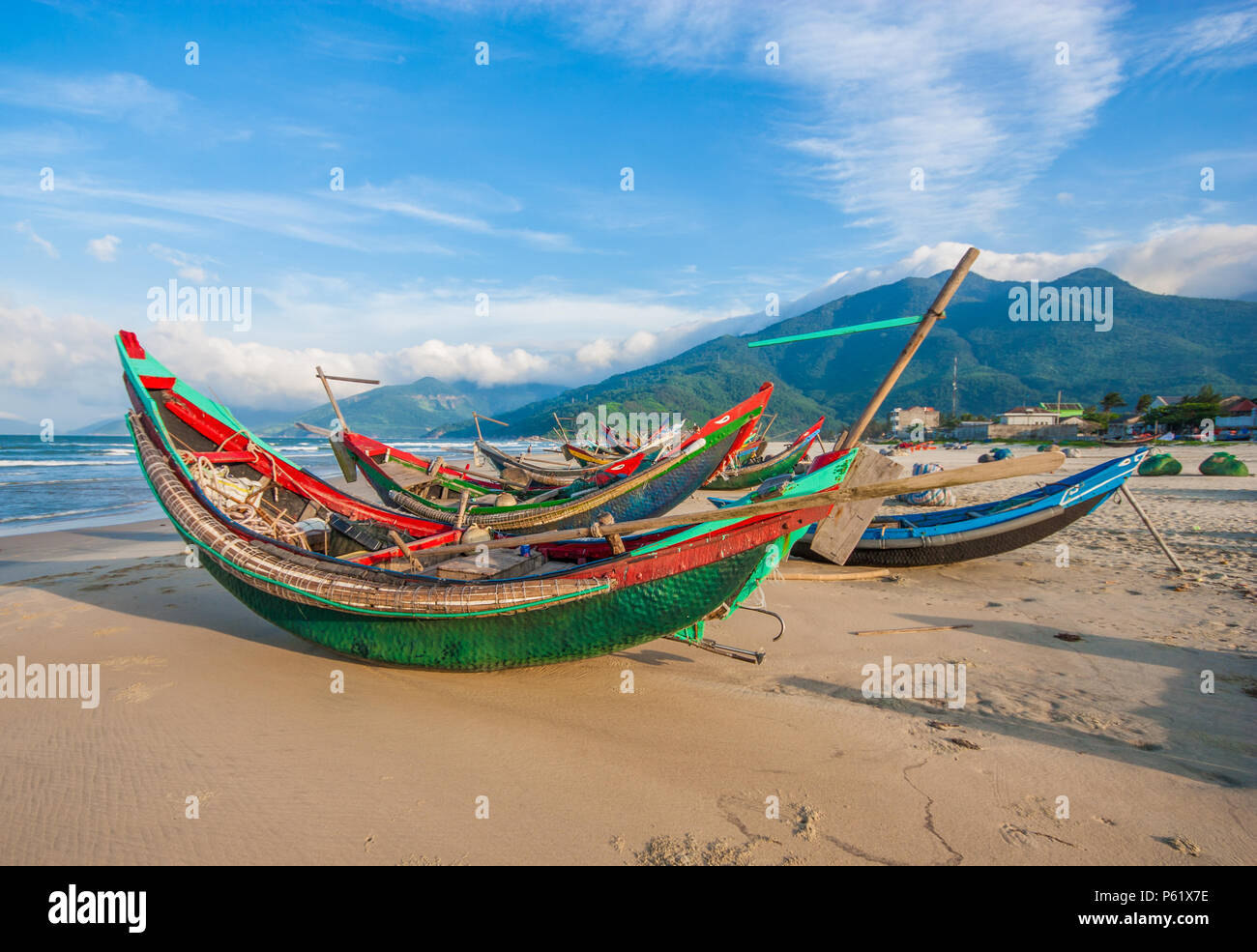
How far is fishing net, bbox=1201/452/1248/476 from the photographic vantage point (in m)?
18.8

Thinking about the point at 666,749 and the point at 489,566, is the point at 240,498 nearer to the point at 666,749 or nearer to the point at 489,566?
the point at 489,566

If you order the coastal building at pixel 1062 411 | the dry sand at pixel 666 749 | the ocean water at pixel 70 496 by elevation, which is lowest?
the dry sand at pixel 666 749

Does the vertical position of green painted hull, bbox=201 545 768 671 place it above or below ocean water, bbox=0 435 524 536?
below

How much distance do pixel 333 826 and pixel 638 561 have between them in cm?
253

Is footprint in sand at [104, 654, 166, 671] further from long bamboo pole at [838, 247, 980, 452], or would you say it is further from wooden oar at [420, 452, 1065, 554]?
long bamboo pole at [838, 247, 980, 452]

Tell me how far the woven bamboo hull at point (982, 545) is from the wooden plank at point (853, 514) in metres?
5.00

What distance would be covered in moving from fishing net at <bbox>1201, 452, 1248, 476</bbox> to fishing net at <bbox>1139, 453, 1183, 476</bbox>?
74 cm

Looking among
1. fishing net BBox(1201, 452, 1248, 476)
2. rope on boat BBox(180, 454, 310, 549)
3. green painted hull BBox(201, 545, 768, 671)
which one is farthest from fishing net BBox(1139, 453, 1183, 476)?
rope on boat BBox(180, 454, 310, 549)

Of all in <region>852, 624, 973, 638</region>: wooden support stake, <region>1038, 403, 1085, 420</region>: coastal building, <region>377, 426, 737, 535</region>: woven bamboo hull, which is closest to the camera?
<region>852, 624, 973, 638</region>: wooden support stake

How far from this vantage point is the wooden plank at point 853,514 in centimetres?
445

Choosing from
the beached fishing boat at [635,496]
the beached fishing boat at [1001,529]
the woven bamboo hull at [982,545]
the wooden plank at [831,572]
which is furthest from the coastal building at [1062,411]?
the beached fishing boat at [635,496]

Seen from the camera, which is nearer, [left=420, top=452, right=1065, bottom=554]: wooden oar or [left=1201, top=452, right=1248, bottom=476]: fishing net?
[left=420, top=452, right=1065, bottom=554]: wooden oar

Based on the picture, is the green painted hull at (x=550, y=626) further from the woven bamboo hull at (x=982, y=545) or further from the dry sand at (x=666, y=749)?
the woven bamboo hull at (x=982, y=545)

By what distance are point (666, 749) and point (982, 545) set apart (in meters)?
7.51
